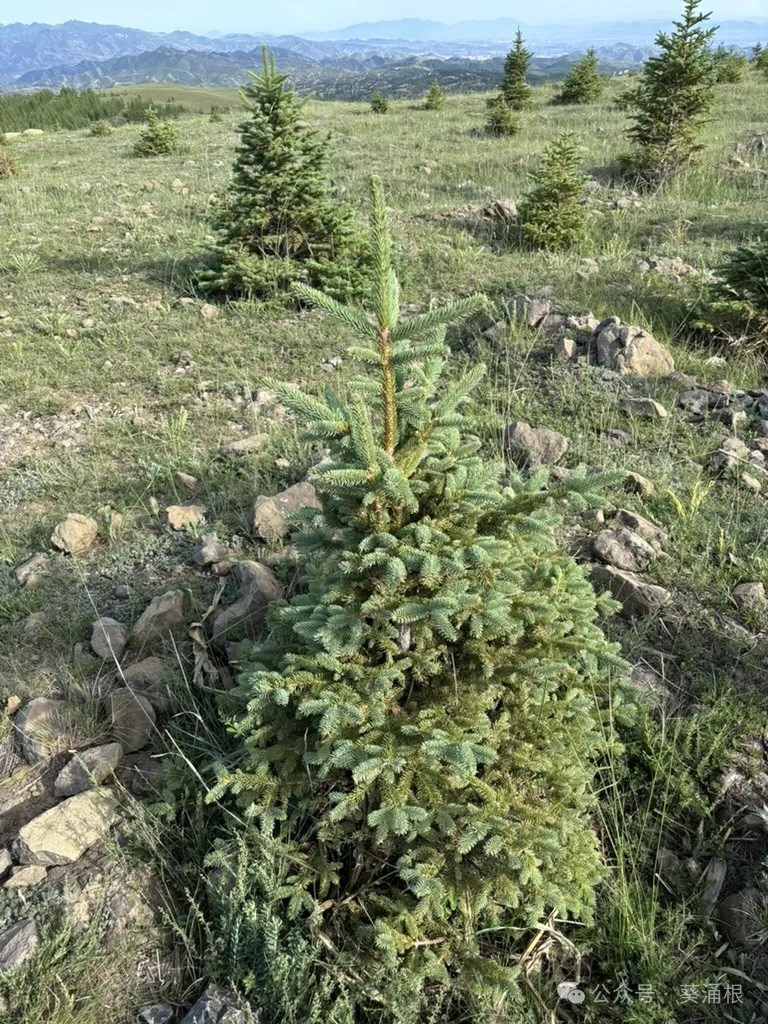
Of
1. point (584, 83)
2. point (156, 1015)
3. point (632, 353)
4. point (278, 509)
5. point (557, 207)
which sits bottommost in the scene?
point (156, 1015)

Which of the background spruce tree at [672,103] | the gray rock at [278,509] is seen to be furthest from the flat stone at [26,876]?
the background spruce tree at [672,103]

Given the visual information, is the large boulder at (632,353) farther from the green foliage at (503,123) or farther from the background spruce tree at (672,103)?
the green foliage at (503,123)

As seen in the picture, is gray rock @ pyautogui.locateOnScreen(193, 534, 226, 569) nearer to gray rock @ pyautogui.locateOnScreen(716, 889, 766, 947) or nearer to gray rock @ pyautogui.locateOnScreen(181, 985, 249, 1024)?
gray rock @ pyautogui.locateOnScreen(181, 985, 249, 1024)

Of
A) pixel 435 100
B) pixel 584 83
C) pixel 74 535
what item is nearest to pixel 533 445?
pixel 74 535

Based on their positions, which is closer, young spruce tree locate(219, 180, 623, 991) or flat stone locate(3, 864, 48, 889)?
young spruce tree locate(219, 180, 623, 991)

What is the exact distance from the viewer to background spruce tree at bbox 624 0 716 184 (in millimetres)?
9977

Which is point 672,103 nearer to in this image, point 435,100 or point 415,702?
point 415,702

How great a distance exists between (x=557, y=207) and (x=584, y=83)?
15.7 metres

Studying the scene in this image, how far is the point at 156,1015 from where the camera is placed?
78.0 inches

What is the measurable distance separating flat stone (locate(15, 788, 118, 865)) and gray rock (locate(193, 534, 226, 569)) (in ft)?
4.52

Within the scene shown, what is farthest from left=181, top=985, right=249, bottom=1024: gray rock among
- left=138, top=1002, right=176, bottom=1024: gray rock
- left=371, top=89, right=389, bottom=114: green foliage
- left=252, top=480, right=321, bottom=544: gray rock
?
left=371, top=89, right=389, bottom=114: green foliage

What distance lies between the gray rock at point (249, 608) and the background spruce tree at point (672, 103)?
1011cm

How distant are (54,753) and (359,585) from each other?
1519mm

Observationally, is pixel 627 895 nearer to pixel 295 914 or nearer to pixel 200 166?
pixel 295 914
